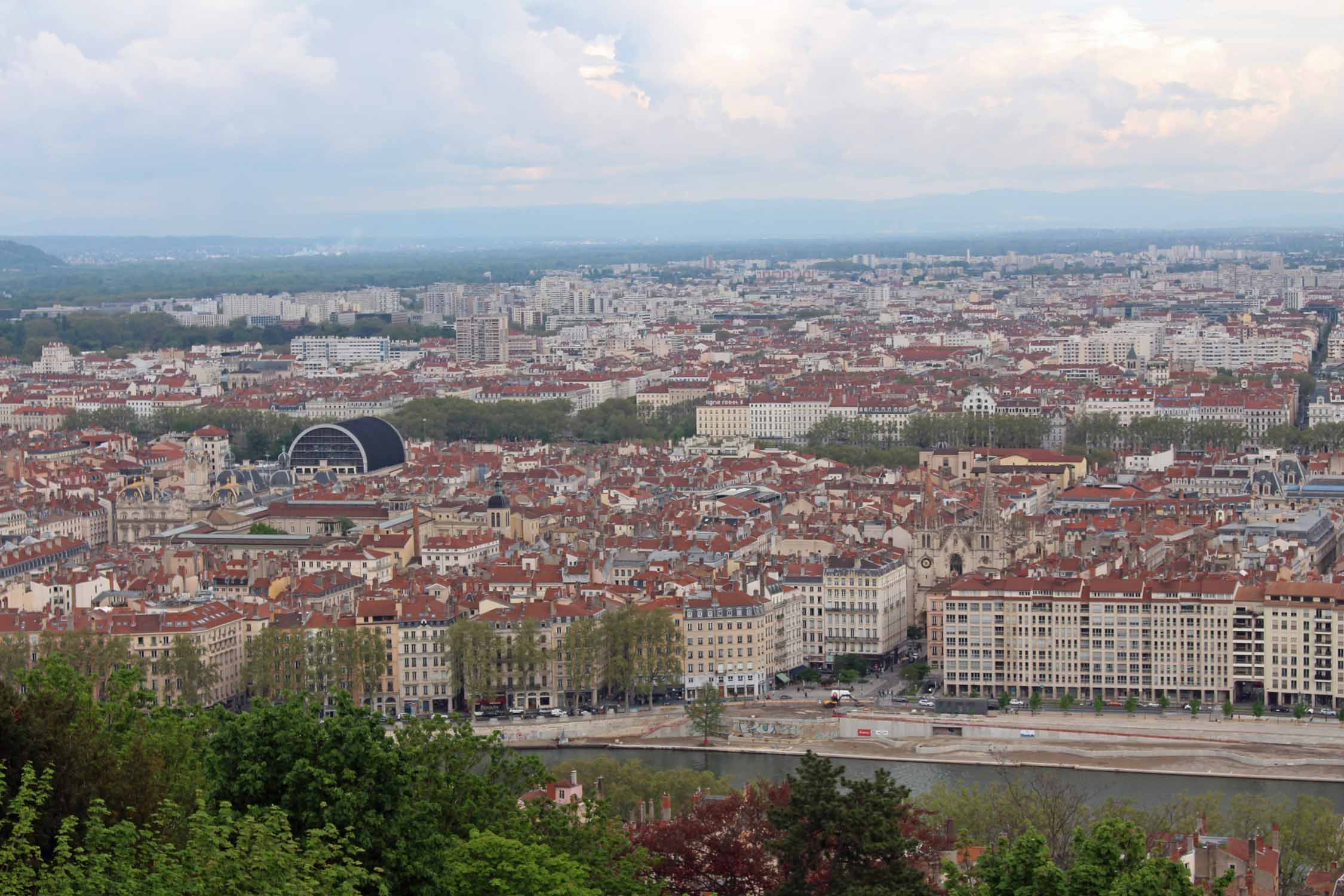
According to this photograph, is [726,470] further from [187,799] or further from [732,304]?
[732,304]

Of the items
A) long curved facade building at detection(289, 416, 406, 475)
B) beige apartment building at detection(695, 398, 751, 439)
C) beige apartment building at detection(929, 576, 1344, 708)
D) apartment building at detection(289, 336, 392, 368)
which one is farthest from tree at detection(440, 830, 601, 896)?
apartment building at detection(289, 336, 392, 368)

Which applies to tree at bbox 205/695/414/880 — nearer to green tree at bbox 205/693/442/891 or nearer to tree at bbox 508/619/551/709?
green tree at bbox 205/693/442/891

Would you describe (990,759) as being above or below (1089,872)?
below

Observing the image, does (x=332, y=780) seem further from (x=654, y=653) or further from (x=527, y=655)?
(x=654, y=653)

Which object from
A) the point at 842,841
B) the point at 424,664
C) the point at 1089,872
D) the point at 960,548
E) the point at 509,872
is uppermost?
the point at 1089,872

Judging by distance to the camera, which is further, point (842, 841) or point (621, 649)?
point (621, 649)

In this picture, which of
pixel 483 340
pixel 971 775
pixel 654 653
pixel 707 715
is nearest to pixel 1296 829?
pixel 971 775

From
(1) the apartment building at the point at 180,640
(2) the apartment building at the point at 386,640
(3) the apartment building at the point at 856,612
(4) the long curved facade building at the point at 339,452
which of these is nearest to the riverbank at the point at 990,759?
(2) the apartment building at the point at 386,640

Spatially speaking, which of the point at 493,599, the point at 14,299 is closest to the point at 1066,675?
the point at 493,599
